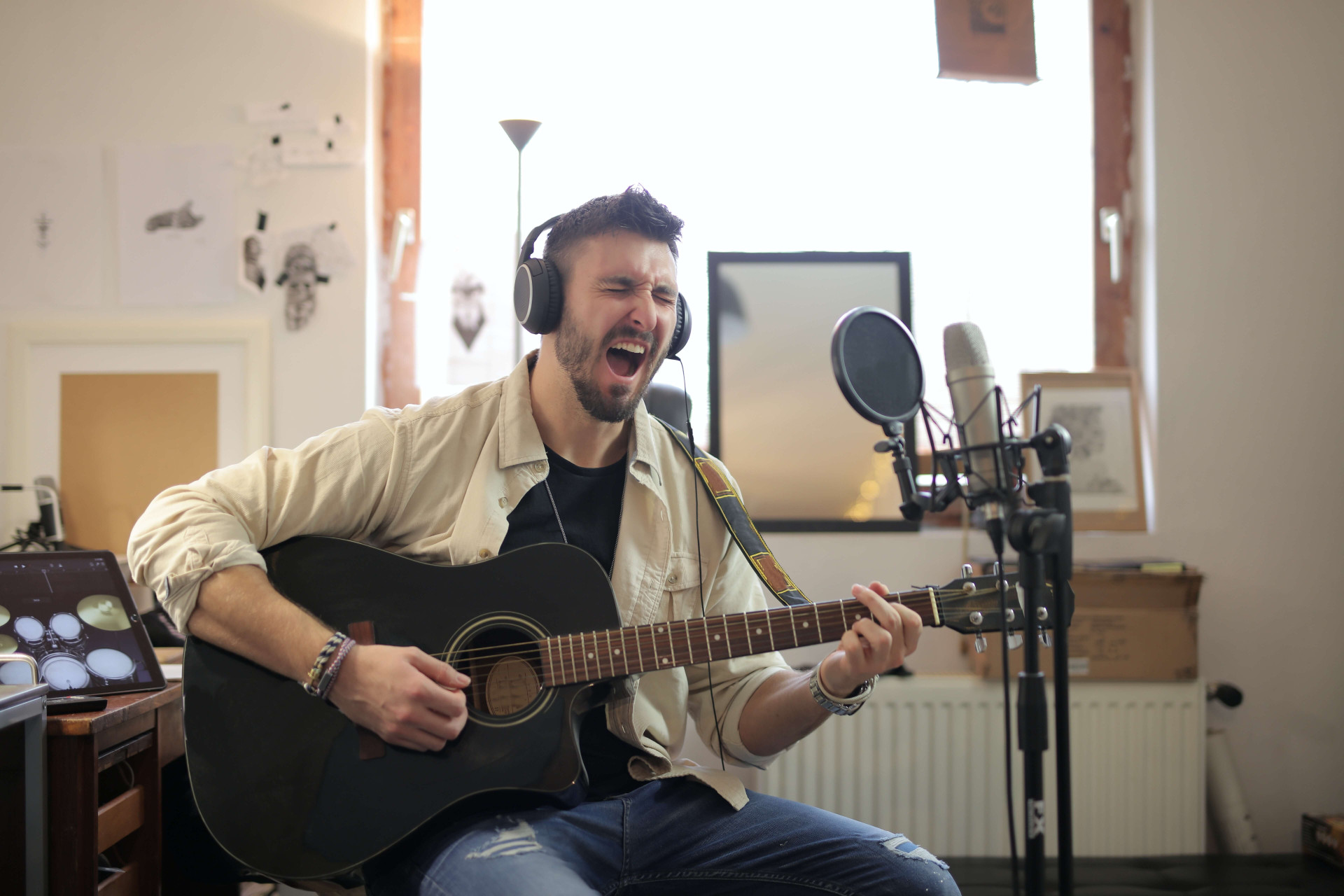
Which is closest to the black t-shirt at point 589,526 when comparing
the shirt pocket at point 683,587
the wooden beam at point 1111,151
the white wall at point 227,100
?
the shirt pocket at point 683,587

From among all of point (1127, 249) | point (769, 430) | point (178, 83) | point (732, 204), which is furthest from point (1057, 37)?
point (178, 83)

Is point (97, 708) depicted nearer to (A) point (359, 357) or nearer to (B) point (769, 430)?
(A) point (359, 357)

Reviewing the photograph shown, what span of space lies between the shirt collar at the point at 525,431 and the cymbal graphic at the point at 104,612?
654 millimetres

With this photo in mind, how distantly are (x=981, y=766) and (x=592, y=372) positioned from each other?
1.57 meters

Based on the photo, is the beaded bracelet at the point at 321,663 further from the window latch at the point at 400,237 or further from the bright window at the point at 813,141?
the bright window at the point at 813,141

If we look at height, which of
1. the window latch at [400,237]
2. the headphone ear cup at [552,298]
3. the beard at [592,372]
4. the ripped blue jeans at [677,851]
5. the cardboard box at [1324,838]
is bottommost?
the cardboard box at [1324,838]

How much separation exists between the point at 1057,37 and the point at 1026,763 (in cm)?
265

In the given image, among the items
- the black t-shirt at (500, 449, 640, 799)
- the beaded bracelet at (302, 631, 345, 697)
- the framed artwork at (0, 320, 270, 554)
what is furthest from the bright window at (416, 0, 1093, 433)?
the beaded bracelet at (302, 631, 345, 697)

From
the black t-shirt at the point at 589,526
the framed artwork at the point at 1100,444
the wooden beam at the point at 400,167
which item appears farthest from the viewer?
the wooden beam at the point at 400,167

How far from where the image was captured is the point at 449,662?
1.35 metres

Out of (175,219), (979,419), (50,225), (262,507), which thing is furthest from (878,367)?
(50,225)

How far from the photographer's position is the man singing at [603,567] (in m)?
1.29

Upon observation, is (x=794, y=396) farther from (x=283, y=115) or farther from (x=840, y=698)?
(x=283, y=115)

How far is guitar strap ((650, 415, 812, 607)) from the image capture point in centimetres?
150
